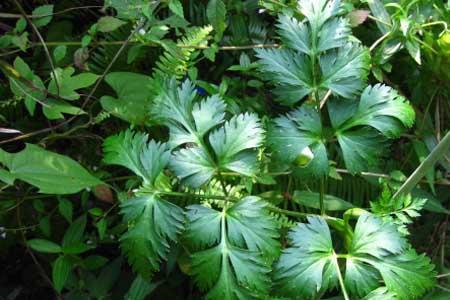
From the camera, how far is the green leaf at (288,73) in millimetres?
973

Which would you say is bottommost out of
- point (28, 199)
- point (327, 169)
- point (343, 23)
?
point (28, 199)

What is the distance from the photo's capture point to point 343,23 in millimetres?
998

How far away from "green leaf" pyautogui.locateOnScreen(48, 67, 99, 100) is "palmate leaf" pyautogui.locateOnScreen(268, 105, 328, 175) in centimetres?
42

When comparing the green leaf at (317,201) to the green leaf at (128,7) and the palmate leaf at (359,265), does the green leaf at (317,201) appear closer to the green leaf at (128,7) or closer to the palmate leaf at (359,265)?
the palmate leaf at (359,265)

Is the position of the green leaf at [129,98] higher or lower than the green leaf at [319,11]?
lower

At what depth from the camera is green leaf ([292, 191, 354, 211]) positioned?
1.17 meters

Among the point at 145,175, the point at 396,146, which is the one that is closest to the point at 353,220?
the point at 396,146

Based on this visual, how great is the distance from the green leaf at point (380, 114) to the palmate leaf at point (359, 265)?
0.15 meters

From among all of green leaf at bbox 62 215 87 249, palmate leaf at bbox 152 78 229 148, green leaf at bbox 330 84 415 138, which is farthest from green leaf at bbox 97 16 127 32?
green leaf at bbox 330 84 415 138

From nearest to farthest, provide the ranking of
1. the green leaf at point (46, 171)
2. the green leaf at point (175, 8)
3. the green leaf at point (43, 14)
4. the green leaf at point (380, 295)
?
1. the green leaf at point (380, 295)
2. the green leaf at point (46, 171)
3. the green leaf at point (175, 8)
4. the green leaf at point (43, 14)

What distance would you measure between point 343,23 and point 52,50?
671mm

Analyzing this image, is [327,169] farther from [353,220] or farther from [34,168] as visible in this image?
[34,168]

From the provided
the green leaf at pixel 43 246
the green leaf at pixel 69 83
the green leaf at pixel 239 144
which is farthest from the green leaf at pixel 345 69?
the green leaf at pixel 43 246

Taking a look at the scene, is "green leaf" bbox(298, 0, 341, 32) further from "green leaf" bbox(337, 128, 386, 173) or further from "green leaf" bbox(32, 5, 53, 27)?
"green leaf" bbox(32, 5, 53, 27)
